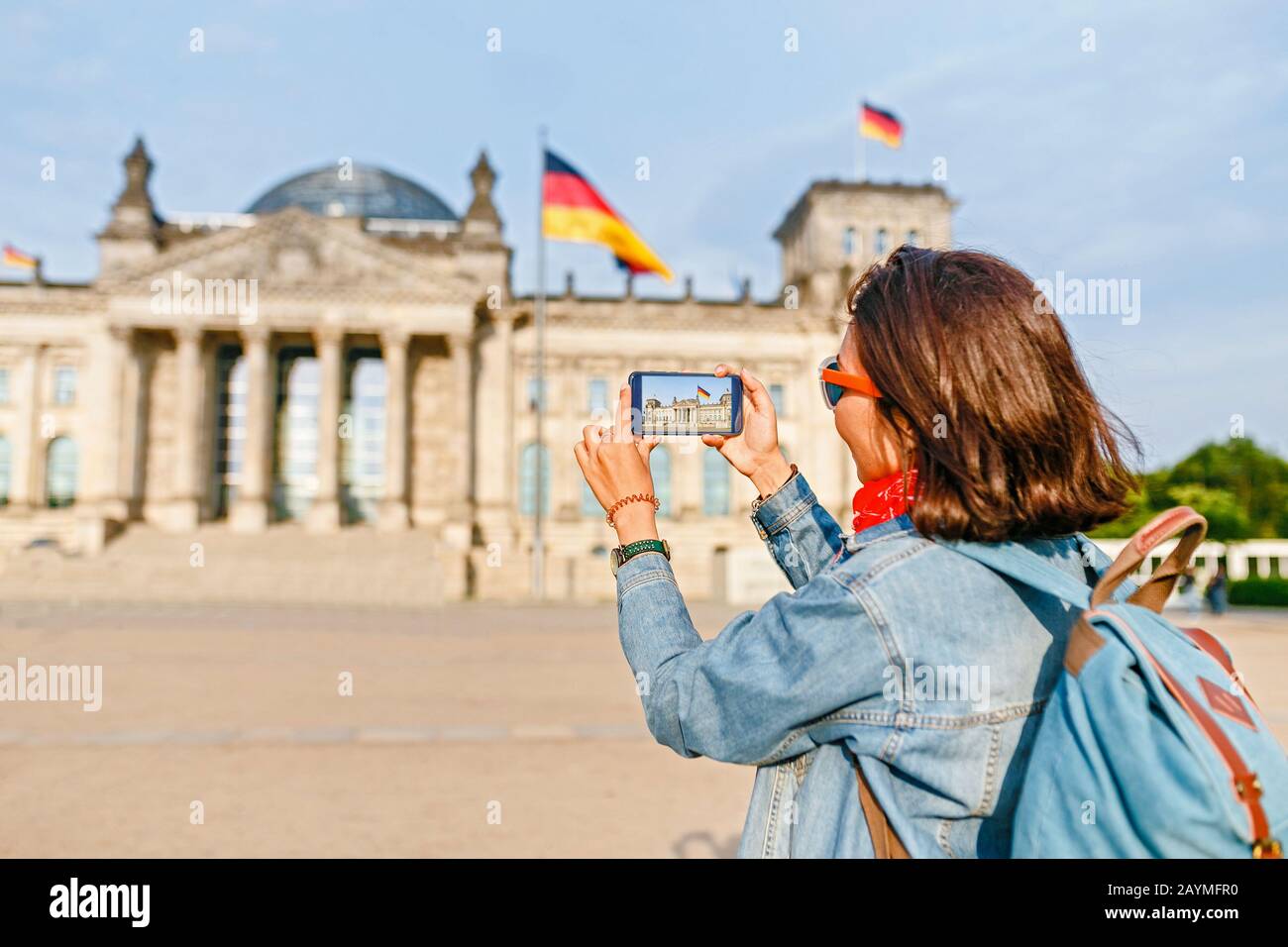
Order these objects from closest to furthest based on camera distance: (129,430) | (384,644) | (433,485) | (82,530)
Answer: (384,644)
(82,530)
(129,430)
(433,485)

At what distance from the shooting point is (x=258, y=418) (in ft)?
155

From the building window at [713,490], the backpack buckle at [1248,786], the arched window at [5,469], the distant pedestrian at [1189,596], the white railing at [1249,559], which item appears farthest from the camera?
the white railing at [1249,559]

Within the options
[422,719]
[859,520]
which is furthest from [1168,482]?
[859,520]

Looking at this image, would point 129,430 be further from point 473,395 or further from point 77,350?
point 473,395

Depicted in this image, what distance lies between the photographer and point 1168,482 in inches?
3187

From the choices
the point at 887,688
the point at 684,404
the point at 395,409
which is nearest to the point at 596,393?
the point at 395,409

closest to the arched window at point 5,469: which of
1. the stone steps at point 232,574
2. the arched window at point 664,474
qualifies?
the stone steps at point 232,574

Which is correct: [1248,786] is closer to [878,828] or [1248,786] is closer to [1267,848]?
[1267,848]

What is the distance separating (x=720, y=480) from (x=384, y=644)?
36.2 m

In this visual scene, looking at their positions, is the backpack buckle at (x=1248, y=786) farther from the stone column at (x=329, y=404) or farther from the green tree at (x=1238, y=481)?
the green tree at (x=1238, y=481)

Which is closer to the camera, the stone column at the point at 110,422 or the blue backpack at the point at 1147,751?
the blue backpack at the point at 1147,751

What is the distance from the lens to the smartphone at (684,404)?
233cm

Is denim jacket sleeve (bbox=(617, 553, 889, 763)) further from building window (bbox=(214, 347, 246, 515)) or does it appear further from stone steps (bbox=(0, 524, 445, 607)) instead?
building window (bbox=(214, 347, 246, 515))

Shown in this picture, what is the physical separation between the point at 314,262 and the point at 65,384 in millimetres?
15072
